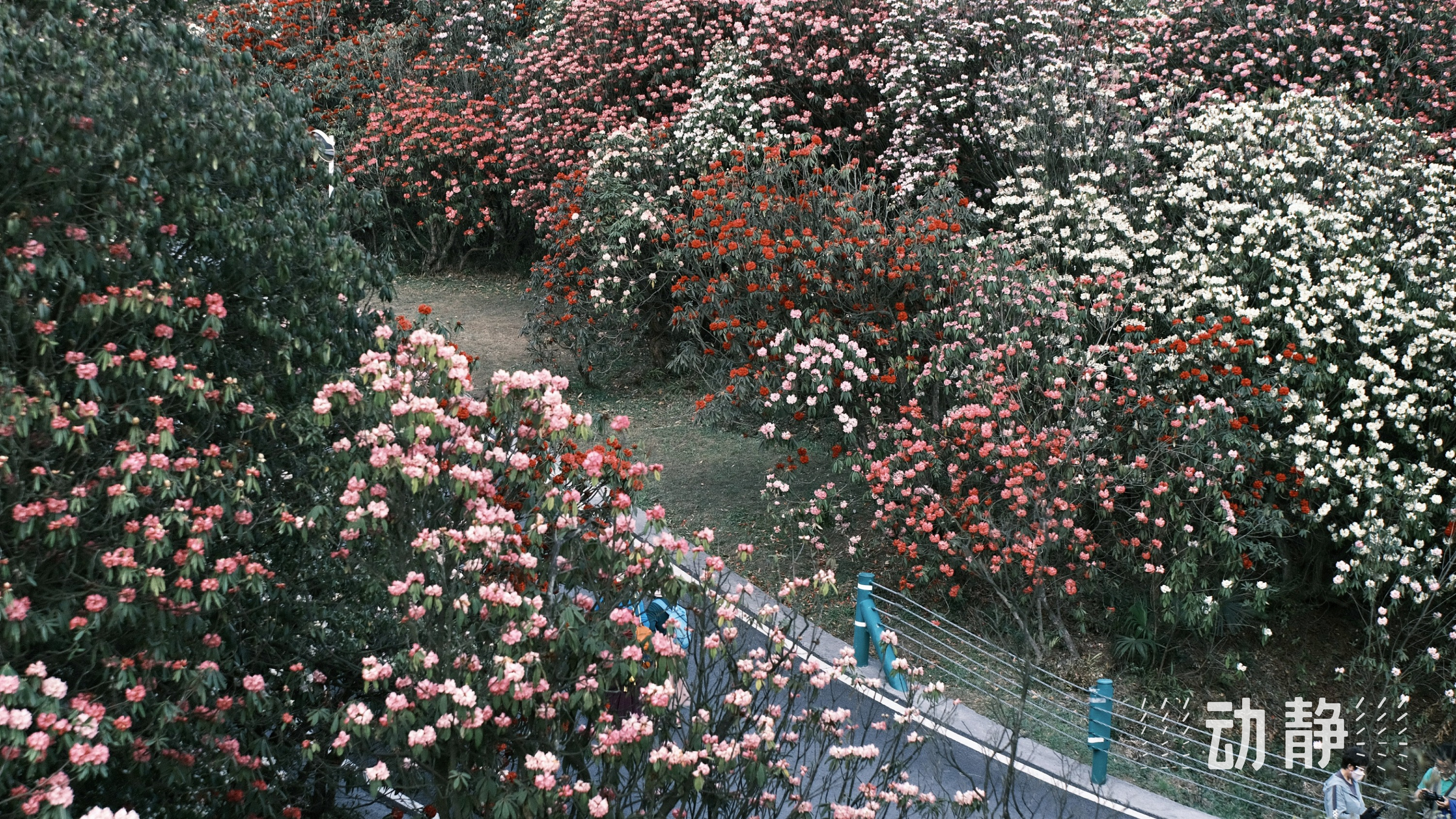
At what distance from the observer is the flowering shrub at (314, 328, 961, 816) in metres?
5.45

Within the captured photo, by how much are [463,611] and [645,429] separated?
35.6ft

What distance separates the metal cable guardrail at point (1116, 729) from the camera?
32.6 feet

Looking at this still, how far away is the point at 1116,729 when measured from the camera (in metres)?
9.96

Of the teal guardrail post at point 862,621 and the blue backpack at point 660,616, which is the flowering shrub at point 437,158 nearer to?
the teal guardrail post at point 862,621

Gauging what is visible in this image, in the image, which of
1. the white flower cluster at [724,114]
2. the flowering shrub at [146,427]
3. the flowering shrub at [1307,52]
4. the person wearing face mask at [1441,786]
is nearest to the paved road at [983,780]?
the person wearing face mask at [1441,786]

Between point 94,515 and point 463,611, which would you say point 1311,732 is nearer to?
point 463,611

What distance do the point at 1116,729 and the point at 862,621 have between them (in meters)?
2.34

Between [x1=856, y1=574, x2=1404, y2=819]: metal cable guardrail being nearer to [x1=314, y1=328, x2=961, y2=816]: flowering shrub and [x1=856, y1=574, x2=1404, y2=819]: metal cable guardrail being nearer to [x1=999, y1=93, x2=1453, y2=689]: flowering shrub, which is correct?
[x1=999, y1=93, x2=1453, y2=689]: flowering shrub

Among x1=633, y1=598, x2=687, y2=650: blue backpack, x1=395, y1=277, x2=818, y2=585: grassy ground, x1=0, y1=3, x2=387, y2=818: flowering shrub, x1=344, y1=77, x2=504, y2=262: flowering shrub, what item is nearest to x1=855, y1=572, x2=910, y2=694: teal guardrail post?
x1=395, y1=277, x2=818, y2=585: grassy ground

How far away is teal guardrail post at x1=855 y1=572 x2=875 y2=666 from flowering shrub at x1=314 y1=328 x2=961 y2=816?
4.02 meters

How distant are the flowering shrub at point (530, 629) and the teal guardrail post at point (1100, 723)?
137 inches

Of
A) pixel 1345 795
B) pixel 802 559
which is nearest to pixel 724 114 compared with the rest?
pixel 802 559

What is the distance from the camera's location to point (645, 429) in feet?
53.7

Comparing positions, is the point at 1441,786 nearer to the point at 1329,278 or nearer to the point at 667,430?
the point at 1329,278
